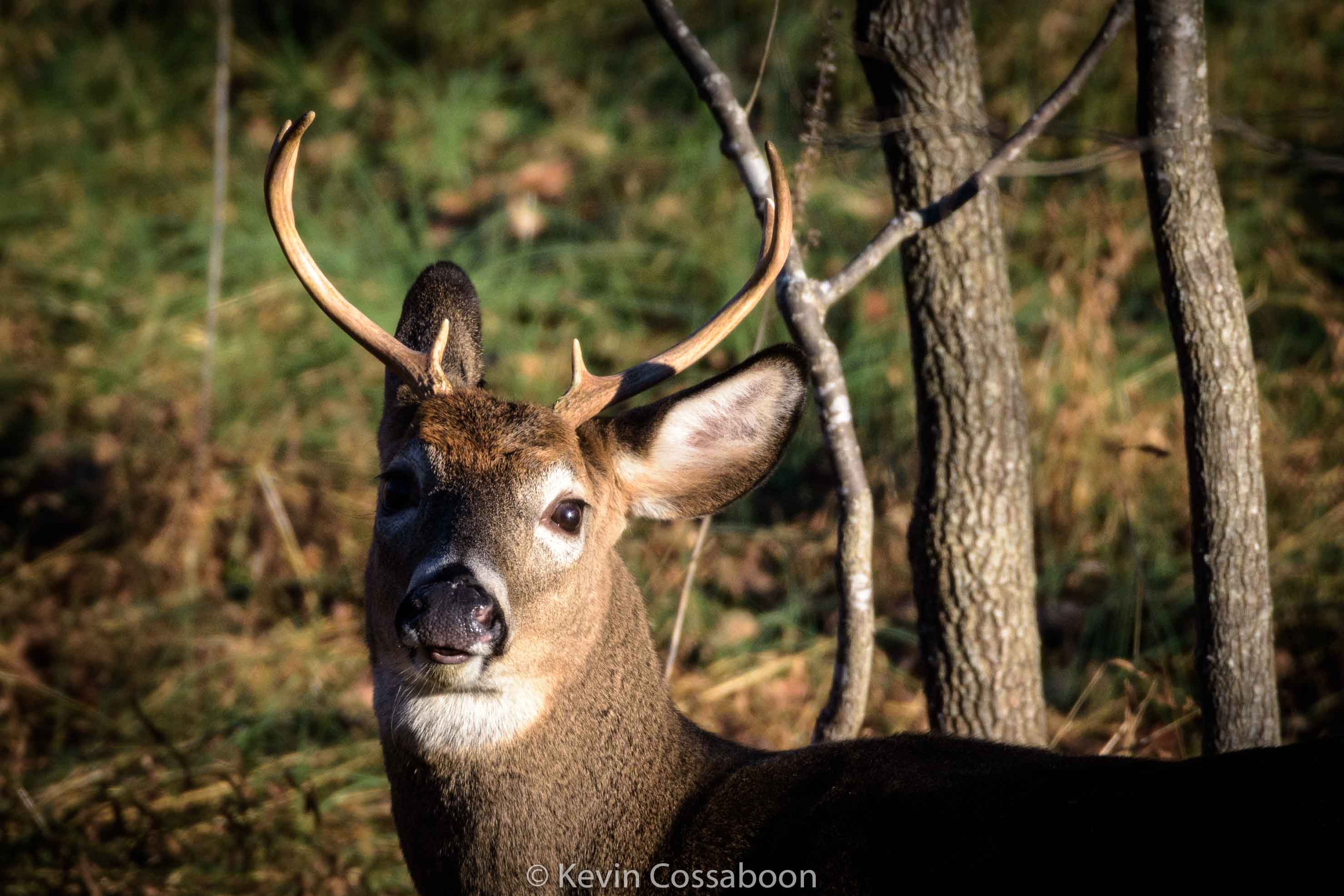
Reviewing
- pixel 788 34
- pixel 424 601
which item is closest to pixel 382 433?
pixel 424 601

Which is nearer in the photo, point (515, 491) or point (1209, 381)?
point (515, 491)

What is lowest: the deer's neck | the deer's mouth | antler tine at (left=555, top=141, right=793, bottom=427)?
the deer's neck

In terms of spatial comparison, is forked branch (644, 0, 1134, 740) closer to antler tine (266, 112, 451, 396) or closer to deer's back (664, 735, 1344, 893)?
deer's back (664, 735, 1344, 893)

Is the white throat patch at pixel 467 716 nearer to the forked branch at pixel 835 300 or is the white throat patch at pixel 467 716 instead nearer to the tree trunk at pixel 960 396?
the forked branch at pixel 835 300

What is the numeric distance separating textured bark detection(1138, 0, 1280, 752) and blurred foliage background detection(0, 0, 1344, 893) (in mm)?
182

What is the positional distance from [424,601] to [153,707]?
2.55m

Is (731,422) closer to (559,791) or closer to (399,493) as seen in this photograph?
(399,493)

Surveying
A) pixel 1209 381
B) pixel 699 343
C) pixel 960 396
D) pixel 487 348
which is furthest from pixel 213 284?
pixel 1209 381

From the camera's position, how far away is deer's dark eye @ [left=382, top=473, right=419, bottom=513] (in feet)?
9.18

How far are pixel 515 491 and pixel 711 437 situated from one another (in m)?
0.53

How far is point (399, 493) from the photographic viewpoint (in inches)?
111

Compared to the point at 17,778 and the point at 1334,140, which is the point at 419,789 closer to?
the point at 17,778

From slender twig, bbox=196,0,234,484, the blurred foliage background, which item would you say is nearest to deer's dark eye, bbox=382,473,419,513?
the blurred foliage background

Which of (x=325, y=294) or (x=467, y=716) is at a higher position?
(x=325, y=294)
